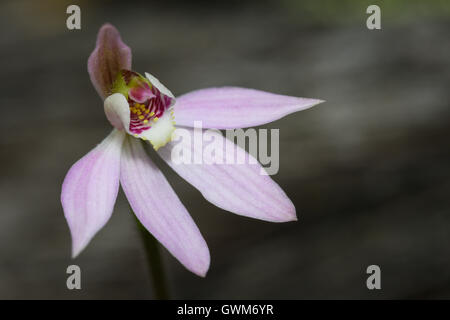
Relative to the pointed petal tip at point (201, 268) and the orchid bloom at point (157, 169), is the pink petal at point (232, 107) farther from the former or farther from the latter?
the pointed petal tip at point (201, 268)

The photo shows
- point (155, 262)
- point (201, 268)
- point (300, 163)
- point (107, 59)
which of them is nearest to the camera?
point (201, 268)

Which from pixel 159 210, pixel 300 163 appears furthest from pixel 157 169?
pixel 300 163

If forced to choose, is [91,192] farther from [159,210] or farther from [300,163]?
[300,163]

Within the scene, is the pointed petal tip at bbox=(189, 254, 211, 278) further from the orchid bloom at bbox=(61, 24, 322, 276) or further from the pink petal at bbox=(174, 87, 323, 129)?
the pink petal at bbox=(174, 87, 323, 129)

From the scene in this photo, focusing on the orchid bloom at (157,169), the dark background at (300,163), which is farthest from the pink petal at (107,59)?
the dark background at (300,163)

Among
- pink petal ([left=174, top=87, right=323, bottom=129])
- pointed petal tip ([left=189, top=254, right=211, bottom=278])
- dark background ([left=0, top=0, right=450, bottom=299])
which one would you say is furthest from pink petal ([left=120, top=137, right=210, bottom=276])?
dark background ([left=0, top=0, right=450, bottom=299])

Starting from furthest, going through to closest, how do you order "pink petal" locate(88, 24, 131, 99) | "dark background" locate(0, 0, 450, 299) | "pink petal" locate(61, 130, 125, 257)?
"dark background" locate(0, 0, 450, 299) → "pink petal" locate(88, 24, 131, 99) → "pink petal" locate(61, 130, 125, 257)

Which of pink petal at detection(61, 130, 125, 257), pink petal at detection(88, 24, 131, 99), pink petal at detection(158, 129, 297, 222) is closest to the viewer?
pink petal at detection(61, 130, 125, 257)
